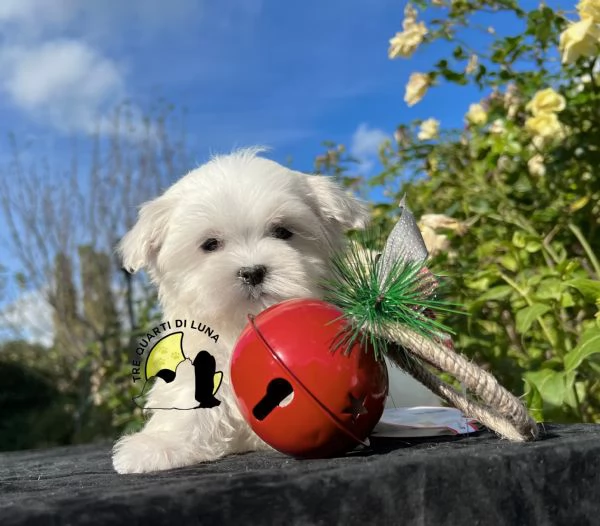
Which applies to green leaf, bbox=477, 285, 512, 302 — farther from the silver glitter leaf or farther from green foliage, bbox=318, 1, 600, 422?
the silver glitter leaf

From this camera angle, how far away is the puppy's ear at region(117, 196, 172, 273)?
2334mm

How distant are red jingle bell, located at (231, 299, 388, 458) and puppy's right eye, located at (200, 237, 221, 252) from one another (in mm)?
564

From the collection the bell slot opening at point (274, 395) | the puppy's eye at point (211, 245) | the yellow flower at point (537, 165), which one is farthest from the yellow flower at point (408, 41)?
the bell slot opening at point (274, 395)

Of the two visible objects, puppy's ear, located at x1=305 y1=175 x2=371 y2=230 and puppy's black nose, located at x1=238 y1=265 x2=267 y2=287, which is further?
puppy's ear, located at x1=305 y1=175 x2=371 y2=230

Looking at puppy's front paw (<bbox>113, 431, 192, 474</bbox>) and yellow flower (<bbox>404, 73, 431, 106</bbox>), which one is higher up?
yellow flower (<bbox>404, 73, 431, 106</bbox>)

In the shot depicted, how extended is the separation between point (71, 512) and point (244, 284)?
1014 millimetres

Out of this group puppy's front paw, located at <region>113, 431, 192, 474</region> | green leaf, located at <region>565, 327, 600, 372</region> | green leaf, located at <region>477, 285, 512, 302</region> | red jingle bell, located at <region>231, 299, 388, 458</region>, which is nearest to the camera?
red jingle bell, located at <region>231, 299, 388, 458</region>

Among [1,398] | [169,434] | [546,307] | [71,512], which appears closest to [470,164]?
[546,307]

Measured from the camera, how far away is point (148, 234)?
234 cm

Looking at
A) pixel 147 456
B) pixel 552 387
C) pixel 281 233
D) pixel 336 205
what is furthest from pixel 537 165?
pixel 147 456

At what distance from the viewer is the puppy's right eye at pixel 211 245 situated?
7.00 feet

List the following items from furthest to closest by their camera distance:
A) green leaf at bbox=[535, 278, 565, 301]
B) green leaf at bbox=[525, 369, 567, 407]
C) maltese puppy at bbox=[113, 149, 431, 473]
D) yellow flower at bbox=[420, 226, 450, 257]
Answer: yellow flower at bbox=[420, 226, 450, 257]
green leaf at bbox=[535, 278, 565, 301]
green leaf at bbox=[525, 369, 567, 407]
maltese puppy at bbox=[113, 149, 431, 473]

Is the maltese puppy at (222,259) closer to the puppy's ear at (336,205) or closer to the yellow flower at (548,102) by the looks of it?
the puppy's ear at (336,205)

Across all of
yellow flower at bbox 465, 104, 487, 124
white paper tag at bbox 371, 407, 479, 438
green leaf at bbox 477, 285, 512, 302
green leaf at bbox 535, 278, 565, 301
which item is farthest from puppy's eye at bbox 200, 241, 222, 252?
yellow flower at bbox 465, 104, 487, 124
